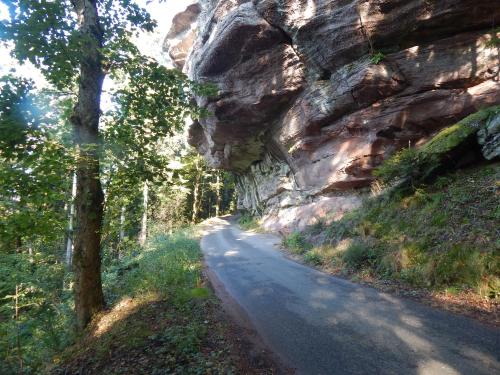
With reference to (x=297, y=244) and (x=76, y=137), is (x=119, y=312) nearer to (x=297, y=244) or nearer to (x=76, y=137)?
(x=76, y=137)

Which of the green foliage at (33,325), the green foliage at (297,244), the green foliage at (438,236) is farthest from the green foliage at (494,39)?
the green foliage at (33,325)

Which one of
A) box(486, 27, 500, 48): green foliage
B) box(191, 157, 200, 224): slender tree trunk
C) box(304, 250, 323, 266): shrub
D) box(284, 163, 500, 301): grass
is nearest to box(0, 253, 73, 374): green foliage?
box(304, 250, 323, 266): shrub

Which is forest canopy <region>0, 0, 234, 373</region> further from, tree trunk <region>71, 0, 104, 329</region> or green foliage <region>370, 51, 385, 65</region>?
green foliage <region>370, 51, 385, 65</region>

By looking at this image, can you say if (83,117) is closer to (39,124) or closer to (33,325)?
(39,124)

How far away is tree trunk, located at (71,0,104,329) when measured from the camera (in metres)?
5.96

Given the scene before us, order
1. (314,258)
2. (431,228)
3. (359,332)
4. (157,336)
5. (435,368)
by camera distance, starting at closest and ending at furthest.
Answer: (435,368) < (359,332) < (157,336) < (431,228) < (314,258)

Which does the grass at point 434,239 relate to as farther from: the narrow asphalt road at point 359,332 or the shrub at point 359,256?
the narrow asphalt road at point 359,332

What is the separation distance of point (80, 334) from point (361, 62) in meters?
14.2

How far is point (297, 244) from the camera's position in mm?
12398

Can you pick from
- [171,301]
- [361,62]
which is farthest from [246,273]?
[361,62]

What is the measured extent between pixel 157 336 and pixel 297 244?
8.16 metres

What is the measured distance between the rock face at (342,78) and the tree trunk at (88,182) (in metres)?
9.71

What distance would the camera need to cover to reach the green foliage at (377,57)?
487 inches

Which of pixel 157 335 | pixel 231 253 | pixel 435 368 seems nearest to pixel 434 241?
pixel 435 368
